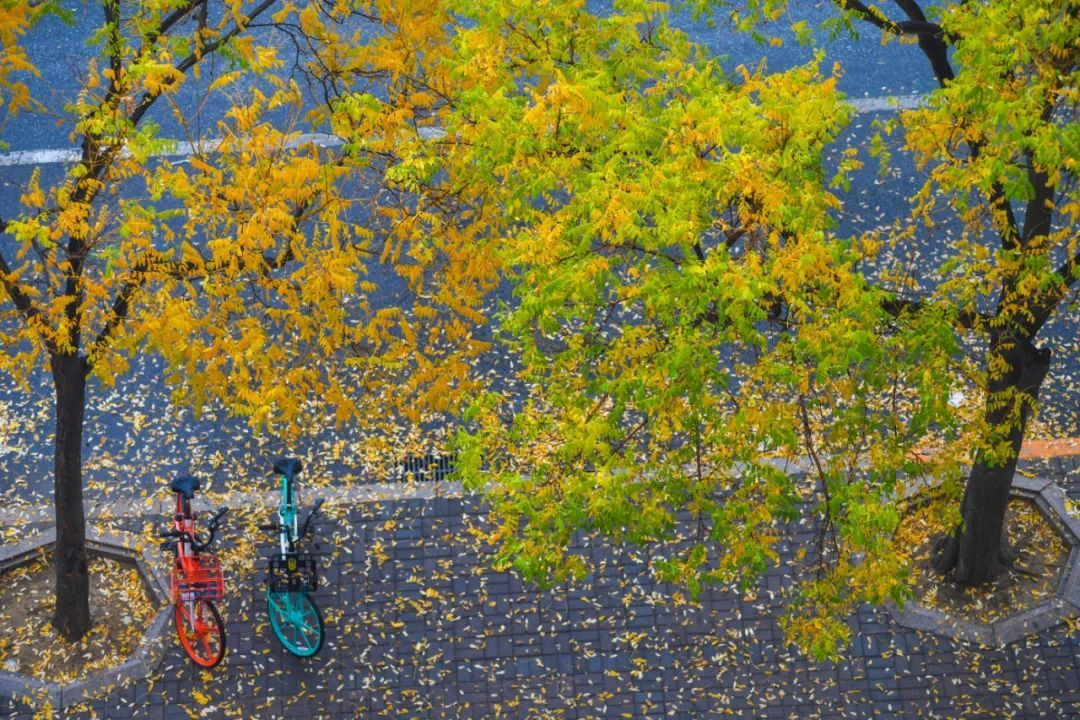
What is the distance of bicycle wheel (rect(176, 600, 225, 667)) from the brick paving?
0.47 ft

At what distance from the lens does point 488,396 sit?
9.71 meters

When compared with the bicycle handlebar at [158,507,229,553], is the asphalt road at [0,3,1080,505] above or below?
above

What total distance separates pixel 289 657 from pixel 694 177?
5.73 m

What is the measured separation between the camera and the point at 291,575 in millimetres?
11461

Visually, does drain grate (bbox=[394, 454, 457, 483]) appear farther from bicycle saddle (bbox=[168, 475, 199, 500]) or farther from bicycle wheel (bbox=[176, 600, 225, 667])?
bicycle wheel (bbox=[176, 600, 225, 667])

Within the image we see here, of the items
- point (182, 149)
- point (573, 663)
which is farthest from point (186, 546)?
point (182, 149)

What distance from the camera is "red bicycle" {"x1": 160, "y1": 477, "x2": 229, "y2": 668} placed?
11.3 m

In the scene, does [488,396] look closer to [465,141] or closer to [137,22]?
[465,141]

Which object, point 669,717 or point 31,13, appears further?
point 669,717

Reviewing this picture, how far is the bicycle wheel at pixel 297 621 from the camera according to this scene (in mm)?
11480

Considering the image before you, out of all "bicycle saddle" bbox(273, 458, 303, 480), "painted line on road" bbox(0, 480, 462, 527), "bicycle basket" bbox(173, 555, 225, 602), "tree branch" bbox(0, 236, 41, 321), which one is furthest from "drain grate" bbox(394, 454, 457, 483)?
"tree branch" bbox(0, 236, 41, 321)

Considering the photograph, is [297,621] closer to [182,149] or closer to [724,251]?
[724,251]

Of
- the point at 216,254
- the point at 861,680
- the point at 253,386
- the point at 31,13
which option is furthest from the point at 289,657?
the point at 31,13

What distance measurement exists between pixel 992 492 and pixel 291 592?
230 inches
